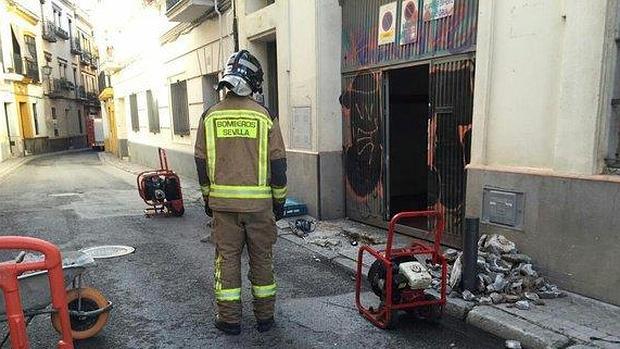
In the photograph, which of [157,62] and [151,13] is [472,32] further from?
[151,13]

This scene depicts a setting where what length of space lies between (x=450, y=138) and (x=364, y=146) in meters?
1.79

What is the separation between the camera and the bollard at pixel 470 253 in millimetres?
3947

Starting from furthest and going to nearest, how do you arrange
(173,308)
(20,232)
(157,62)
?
(157,62) → (20,232) → (173,308)

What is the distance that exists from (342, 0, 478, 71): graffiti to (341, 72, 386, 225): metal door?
0.29 meters

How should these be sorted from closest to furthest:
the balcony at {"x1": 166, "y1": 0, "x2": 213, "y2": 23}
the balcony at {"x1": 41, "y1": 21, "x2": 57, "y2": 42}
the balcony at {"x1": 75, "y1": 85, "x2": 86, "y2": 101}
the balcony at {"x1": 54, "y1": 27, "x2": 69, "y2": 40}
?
the balcony at {"x1": 166, "y1": 0, "x2": 213, "y2": 23} < the balcony at {"x1": 41, "y1": 21, "x2": 57, "y2": 42} < the balcony at {"x1": 54, "y1": 27, "x2": 69, "y2": 40} < the balcony at {"x1": 75, "y1": 85, "x2": 86, "y2": 101}

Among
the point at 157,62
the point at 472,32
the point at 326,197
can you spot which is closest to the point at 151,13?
the point at 157,62

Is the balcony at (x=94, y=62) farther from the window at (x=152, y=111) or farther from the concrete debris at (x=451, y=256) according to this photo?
the concrete debris at (x=451, y=256)

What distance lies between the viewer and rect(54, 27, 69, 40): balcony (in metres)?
33.0

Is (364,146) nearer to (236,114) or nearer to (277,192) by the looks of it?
(277,192)

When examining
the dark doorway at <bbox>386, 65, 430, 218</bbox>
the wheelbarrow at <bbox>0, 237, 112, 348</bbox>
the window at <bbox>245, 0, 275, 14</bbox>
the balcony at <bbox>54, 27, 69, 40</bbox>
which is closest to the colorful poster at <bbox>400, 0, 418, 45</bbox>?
the dark doorway at <bbox>386, 65, 430, 218</bbox>

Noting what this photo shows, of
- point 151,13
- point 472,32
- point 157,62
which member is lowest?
point 472,32

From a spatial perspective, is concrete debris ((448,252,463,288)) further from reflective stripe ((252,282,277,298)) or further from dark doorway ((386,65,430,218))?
dark doorway ((386,65,430,218))

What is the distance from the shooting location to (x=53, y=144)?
30359mm

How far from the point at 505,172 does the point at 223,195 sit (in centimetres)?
280
